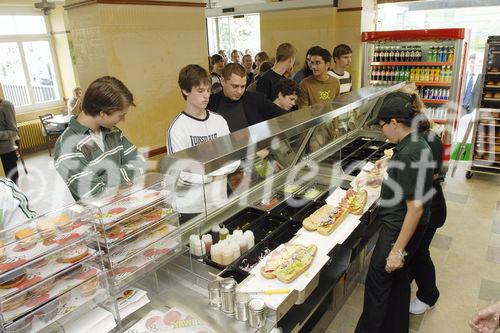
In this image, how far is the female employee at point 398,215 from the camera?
7.27ft

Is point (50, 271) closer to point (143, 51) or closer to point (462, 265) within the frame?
point (143, 51)

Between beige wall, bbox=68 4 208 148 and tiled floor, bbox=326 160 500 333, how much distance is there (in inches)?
104

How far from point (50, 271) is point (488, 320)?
81.9 inches

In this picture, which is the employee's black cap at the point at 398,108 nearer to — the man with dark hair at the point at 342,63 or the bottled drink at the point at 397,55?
the man with dark hair at the point at 342,63

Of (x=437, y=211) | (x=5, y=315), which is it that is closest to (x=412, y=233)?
(x=437, y=211)

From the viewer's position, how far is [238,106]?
128 inches

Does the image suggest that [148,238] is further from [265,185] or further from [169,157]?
[265,185]

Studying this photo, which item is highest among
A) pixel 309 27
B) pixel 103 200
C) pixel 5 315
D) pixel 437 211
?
pixel 309 27

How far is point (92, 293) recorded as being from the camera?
1440 mm

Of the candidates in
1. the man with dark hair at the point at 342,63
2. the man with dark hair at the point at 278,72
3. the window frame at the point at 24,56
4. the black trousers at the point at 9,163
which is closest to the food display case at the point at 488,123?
the man with dark hair at the point at 342,63

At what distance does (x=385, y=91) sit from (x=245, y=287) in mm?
3075

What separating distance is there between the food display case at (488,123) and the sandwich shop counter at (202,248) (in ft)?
12.5

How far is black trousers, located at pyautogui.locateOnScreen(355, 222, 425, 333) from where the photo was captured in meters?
2.43

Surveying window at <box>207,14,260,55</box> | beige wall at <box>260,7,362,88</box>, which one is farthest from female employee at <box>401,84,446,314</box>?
window at <box>207,14,260,55</box>
